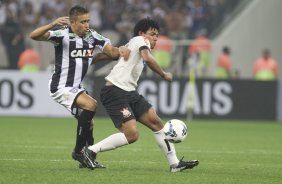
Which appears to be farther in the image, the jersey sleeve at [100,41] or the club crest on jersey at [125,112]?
the jersey sleeve at [100,41]

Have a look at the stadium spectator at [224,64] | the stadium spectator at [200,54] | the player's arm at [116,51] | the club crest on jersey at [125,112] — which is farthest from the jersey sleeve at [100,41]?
the stadium spectator at [224,64]

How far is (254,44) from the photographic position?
27984 millimetres

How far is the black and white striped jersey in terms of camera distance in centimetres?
1123

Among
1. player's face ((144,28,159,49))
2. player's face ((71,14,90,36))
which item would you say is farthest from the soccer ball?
player's face ((71,14,90,36))

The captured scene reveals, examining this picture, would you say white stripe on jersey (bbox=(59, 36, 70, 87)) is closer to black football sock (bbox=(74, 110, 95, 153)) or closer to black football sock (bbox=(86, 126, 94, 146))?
black football sock (bbox=(74, 110, 95, 153))

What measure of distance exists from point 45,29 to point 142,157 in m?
3.12

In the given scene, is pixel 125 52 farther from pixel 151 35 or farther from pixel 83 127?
pixel 83 127

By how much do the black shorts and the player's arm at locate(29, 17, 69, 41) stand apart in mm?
1064

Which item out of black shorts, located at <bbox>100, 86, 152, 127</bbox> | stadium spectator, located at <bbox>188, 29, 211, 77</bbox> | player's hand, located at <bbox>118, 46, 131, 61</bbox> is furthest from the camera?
stadium spectator, located at <bbox>188, 29, 211, 77</bbox>

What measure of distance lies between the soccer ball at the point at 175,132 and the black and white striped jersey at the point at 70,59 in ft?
4.30

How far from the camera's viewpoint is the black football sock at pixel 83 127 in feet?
36.6

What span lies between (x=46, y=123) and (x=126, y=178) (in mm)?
11836

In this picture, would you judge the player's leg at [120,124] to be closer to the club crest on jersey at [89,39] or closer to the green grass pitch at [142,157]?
the green grass pitch at [142,157]

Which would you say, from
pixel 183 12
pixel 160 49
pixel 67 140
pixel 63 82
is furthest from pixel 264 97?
pixel 63 82
